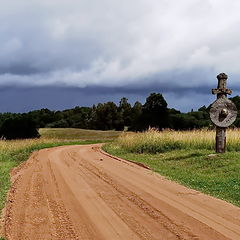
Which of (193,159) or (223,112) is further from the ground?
(223,112)

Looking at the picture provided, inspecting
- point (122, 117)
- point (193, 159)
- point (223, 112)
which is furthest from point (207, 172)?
point (122, 117)

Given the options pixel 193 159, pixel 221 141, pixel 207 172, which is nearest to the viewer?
pixel 207 172

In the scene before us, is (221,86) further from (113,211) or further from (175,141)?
(113,211)

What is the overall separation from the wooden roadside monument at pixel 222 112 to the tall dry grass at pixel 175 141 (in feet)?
9.78

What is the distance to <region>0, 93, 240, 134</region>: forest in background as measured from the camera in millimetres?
67312

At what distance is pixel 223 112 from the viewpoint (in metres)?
21.5

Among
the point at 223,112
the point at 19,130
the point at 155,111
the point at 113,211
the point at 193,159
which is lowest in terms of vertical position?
the point at 113,211

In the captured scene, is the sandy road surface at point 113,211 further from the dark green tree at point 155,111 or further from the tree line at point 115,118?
the dark green tree at point 155,111

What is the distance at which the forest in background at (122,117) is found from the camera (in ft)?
221

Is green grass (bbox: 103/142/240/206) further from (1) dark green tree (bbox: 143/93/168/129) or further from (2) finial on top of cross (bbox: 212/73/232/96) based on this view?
(1) dark green tree (bbox: 143/93/168/129)

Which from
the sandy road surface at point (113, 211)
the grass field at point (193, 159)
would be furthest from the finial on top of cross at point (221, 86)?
the sandy road surface at point (113, 211)

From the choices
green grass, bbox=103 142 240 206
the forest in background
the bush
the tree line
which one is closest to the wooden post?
green grass, bbox=103 142 240 206

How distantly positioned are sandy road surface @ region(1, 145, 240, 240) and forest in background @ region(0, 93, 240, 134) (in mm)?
35403

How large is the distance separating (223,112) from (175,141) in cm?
642
